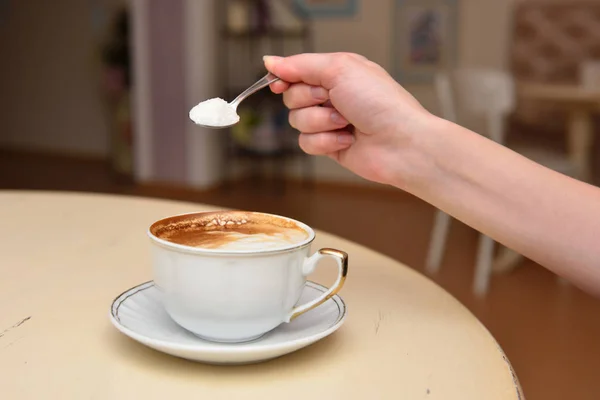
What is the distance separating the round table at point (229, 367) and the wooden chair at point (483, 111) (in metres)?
2.02

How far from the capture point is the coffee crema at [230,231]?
0.55 metres

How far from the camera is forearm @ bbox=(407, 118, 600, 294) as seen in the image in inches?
23.7

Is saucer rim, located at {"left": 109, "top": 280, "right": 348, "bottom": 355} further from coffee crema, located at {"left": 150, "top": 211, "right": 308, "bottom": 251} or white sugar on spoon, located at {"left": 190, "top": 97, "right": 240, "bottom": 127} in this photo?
white sugar on spoon, located at {"left": 190, "top": 97, "right": 240, "bottom": 127}

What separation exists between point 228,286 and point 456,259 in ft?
8.99

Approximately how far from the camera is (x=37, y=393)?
44 cm

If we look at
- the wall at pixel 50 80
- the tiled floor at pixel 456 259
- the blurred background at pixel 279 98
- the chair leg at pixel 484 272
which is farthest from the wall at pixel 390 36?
the wall at pixel 50 80

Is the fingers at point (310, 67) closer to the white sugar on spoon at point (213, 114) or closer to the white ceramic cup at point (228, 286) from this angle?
the white sugar on spoon at point (213, 114)

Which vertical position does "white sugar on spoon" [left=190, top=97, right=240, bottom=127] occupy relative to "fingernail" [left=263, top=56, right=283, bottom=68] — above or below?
below

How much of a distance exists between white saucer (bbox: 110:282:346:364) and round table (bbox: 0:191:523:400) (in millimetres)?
13

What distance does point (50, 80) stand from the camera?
236 inches

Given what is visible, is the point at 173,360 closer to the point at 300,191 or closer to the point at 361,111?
the point at 361,111

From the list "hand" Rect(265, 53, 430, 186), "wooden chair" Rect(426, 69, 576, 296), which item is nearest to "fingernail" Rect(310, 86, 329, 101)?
"hand" Rect(265, 53, 430, 186)

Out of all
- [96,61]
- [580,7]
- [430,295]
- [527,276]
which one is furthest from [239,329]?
[96,61]

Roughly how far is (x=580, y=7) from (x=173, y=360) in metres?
4.07
